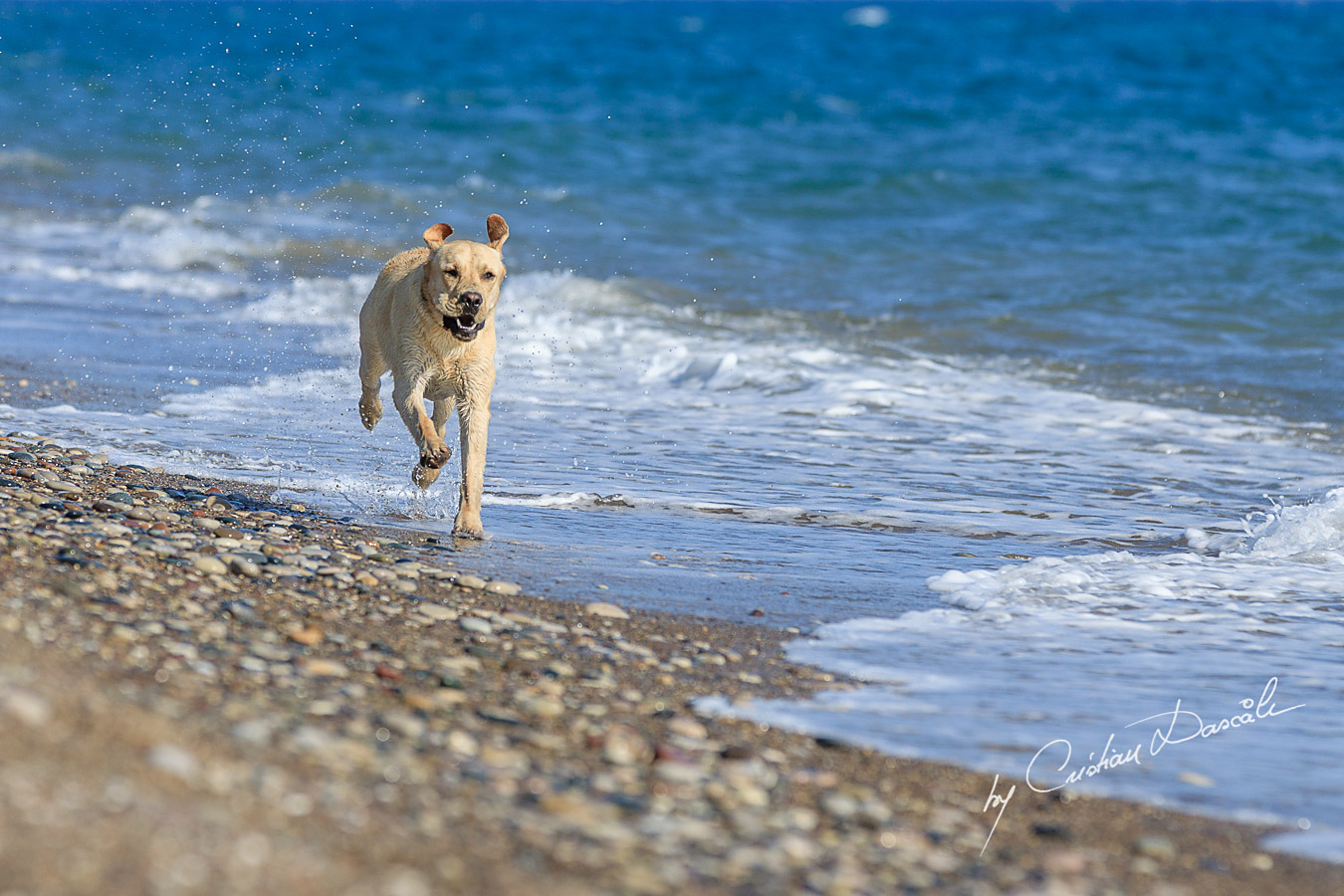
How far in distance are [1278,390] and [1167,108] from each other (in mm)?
20416

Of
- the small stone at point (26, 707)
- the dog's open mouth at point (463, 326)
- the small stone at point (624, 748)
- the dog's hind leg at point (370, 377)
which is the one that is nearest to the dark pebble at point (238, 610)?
the small stone at point (624, 748)

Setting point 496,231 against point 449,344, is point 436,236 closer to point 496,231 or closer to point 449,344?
point 496,231

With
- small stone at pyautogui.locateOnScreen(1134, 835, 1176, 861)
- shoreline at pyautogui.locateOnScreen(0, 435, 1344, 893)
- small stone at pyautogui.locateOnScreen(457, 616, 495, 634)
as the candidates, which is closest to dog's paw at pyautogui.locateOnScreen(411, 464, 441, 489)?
shoreline at pyautogui.locateOnScreen(0, 435, 1344, 893)

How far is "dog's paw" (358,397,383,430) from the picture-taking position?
301 inches

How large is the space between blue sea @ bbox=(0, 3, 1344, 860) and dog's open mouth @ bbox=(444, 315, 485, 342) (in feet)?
2.89

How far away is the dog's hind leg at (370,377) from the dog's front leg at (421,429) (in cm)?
82

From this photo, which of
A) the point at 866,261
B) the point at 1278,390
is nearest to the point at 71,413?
the point at 1278,390

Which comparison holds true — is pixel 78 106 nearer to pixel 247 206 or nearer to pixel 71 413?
pixel 247 206

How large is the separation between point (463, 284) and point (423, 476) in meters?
0.96

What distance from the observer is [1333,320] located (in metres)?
13.6

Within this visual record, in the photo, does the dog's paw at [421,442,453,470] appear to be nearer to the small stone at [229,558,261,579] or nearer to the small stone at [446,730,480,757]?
the small stone at [229,558,261,579]

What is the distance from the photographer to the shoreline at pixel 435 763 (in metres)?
2.71

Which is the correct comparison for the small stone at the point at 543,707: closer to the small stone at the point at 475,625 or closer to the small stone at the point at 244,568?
the small stone at the point at 475,625

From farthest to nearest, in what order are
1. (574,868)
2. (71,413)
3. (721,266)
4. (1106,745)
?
(721,266) < (71,413) < (1106,745) < (574,868)
